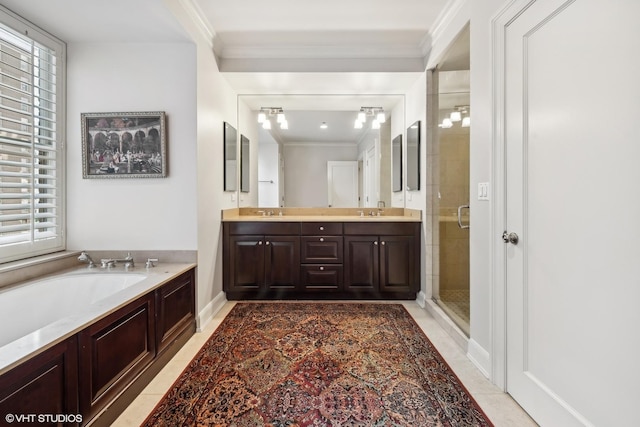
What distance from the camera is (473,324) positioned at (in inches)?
79.3

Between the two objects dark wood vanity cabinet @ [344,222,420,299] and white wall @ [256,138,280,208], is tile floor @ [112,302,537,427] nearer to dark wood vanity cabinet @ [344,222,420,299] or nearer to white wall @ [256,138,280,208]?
dark wood vanity cabinet @ [344,222,420,299]

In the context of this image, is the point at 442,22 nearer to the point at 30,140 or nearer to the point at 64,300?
the point at 30,140

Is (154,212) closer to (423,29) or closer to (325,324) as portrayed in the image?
(325,324)

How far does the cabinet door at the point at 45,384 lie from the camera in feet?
3.28

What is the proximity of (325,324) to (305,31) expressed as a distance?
102 inches

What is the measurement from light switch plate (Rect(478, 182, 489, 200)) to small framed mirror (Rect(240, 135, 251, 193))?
8.36 feet

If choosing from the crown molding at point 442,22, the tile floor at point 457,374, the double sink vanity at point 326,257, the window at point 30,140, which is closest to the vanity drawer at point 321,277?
the double sink vanity at point 326,257

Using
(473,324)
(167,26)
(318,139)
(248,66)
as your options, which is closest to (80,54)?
(167,26)

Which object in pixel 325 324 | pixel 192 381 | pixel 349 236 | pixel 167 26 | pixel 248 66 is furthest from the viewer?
pixel 349 236

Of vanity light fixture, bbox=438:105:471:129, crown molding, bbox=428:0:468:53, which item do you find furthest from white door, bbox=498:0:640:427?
vanity light fixture, bbox=438:105:471:129

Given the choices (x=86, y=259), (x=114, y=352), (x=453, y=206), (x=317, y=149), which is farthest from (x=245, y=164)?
(x=114, y=352)

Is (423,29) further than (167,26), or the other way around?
(423,29)

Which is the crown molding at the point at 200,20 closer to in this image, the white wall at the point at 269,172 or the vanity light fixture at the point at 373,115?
the white wall at the point at 269,172

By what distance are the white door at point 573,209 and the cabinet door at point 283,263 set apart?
2.00 m
